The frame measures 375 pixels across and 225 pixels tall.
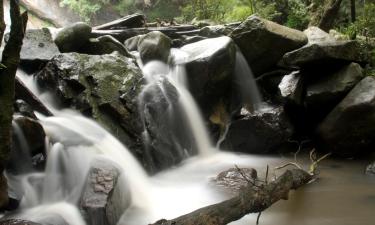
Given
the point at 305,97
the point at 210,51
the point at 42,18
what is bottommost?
the point at 42,18

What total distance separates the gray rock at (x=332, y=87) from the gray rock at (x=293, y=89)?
0.19 m

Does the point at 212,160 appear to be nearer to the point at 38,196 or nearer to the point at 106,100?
the point at 106,100

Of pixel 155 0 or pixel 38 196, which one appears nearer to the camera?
pixel 38 196

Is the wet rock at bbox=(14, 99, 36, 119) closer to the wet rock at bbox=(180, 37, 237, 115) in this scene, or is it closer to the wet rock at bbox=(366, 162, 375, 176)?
the wet rock at bbox=(180, 37, 237, 115)

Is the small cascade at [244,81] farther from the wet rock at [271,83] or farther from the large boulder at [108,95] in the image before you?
the large boulder at [108,95]

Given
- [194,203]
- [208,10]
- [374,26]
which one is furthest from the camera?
[208,10]

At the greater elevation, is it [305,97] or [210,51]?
[210,51]

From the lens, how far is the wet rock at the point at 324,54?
7500 millimetres

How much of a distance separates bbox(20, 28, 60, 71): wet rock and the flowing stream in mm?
327

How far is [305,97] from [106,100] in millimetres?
3851

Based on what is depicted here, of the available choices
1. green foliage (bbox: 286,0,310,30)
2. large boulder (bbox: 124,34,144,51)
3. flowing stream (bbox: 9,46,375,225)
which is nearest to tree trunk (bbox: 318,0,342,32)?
green foliage (bbox: 286,0,310,30)

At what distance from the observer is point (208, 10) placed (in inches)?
567

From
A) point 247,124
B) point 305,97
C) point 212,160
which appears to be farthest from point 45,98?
point 305,97

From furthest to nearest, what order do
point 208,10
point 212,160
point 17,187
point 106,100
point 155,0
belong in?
point 155,0 < point 208,10 < point 212,160 < point 106,100 < point 17,187
